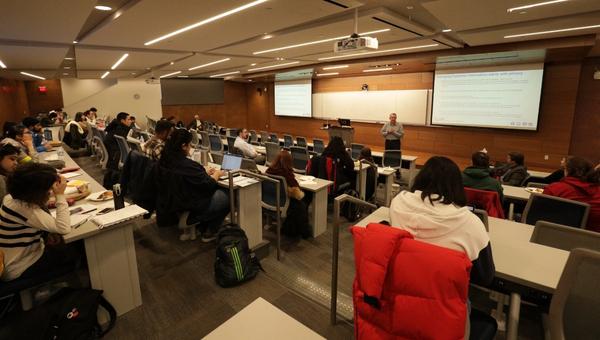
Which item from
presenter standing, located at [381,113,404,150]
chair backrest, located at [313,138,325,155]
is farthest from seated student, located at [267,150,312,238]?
presenter standing, located at [381,113,404,150]

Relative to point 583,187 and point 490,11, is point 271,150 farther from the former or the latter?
point 583,187

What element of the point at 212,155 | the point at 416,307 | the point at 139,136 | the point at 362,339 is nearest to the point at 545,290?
the point at 416,307

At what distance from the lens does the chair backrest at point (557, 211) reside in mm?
2494

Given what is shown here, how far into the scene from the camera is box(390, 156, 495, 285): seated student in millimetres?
1328

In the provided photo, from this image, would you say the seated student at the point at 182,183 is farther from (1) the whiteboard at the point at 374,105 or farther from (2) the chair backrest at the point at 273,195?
(1) the whiteboard at the point at 374,105

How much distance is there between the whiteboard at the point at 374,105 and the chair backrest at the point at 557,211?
6.52 meters

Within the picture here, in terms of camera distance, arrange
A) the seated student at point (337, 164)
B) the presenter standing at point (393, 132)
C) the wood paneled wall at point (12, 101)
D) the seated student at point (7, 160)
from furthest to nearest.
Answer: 1. the wood paneled wall at point (12, 101)
2. the presenter standing at point (393, 132)
3. the seated student at point (337, 164)
4. the seated student at point (7, 160)

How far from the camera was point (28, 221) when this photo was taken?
6.41 feet

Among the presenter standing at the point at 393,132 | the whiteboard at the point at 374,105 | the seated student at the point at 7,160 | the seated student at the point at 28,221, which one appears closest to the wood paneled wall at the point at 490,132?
the whiteboard at the point at 374,105

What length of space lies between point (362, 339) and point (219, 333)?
24.5 inches

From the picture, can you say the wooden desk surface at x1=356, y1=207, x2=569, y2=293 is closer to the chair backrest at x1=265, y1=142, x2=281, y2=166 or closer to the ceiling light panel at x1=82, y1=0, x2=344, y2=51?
the ceiling light panel at x1=82, y1=0, x2=344, y2=51

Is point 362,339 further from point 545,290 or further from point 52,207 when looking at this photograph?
point 52,207

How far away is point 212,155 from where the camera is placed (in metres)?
4.99

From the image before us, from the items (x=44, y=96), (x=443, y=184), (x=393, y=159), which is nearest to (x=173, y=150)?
(x=443, y=184)
